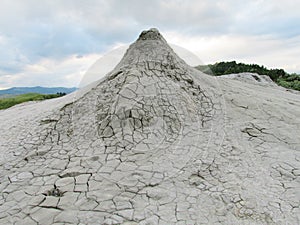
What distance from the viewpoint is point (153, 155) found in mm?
2768

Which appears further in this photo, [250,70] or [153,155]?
[250,70]

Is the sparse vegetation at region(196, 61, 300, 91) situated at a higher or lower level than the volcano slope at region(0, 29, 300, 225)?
higher

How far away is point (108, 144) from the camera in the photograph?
2.90 metres

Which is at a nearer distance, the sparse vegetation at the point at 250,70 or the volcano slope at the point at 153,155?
the volcano slope at the point at 153,155

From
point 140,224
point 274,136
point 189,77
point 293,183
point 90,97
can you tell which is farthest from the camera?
point 189,77

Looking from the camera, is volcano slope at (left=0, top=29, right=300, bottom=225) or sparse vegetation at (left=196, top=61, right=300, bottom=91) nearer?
volcano slope at (left=0, top=29, right=300, bottom=225)

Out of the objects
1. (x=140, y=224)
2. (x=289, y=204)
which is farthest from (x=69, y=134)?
(x=289, y=204)

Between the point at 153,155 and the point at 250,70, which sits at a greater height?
the point at 250,70

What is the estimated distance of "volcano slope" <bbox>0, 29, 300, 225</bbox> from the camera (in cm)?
217

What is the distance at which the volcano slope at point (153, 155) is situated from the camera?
2172 millimetres

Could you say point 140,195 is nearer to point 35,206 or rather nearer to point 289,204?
point 35,206

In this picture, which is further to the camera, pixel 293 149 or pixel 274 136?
pixel 274 136

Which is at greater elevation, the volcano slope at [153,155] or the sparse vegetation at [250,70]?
the sparse vegetation at [250,70]

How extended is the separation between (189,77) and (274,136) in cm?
138
